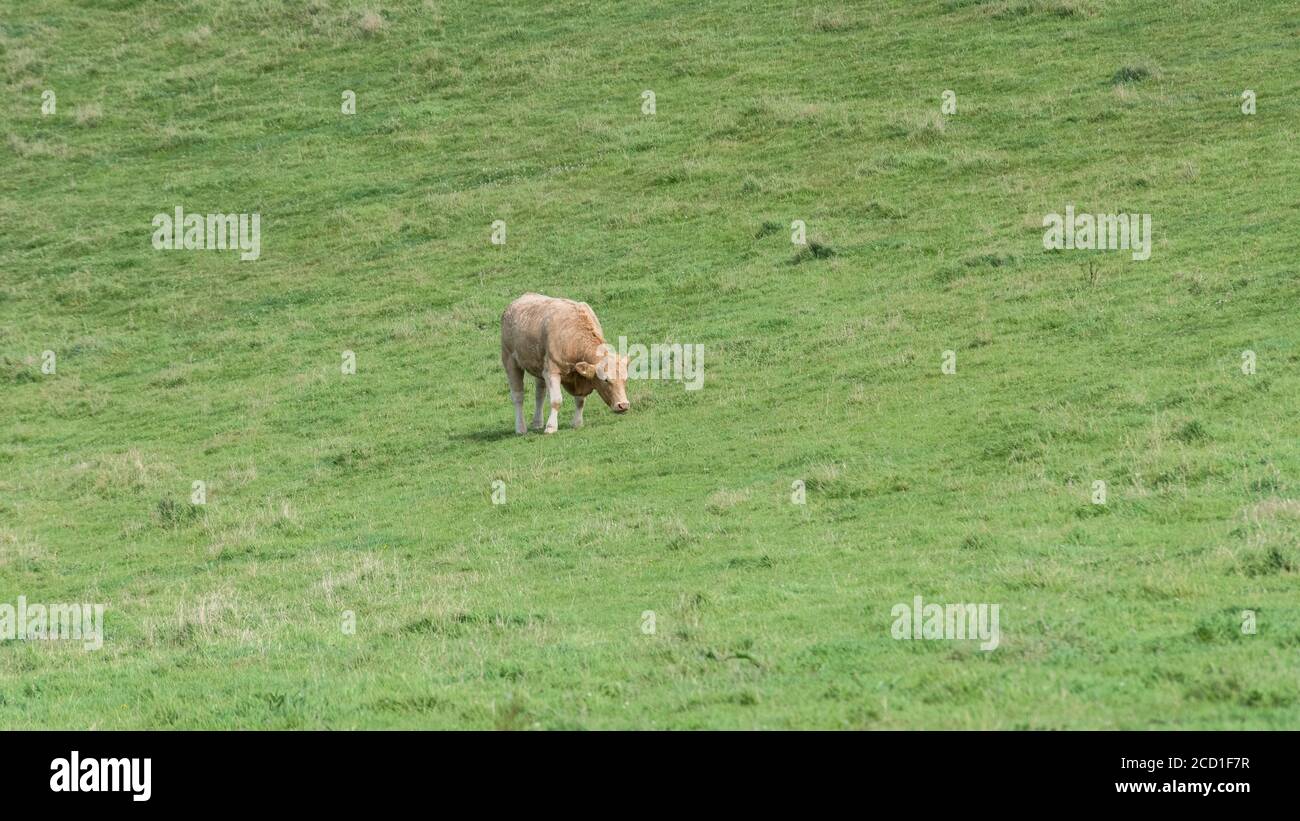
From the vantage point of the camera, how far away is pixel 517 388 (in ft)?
88.6

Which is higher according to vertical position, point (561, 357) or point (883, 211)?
point (883, 211)

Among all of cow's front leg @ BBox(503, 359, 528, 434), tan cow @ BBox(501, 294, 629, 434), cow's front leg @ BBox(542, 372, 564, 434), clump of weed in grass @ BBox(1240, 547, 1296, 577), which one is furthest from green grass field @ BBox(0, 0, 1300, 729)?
cow's front leg @ BBox(503, 359, 528, 434)

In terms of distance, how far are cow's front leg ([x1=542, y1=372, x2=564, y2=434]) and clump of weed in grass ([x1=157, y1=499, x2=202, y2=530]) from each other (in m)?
6.02

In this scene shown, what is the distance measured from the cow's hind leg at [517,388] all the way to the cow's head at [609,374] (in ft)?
4.70

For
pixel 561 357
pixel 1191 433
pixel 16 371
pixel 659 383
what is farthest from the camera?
pixel 16 371

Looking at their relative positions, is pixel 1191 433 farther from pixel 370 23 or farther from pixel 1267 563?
pixel 370 23

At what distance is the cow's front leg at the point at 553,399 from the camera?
84.9ft

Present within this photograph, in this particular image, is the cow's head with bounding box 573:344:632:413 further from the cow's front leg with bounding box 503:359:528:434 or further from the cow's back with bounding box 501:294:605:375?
the cow's front leg with bounding box 503:359:528:434

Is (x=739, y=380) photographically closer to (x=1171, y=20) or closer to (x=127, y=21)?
(x=1171, y=20)

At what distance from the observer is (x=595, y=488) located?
21.6 meters

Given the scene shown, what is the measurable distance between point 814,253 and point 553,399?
36.8ft

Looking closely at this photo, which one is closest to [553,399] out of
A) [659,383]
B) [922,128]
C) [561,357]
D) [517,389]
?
[561,357]

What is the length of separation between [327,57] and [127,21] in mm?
10990

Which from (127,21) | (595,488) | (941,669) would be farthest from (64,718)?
(127,21)
